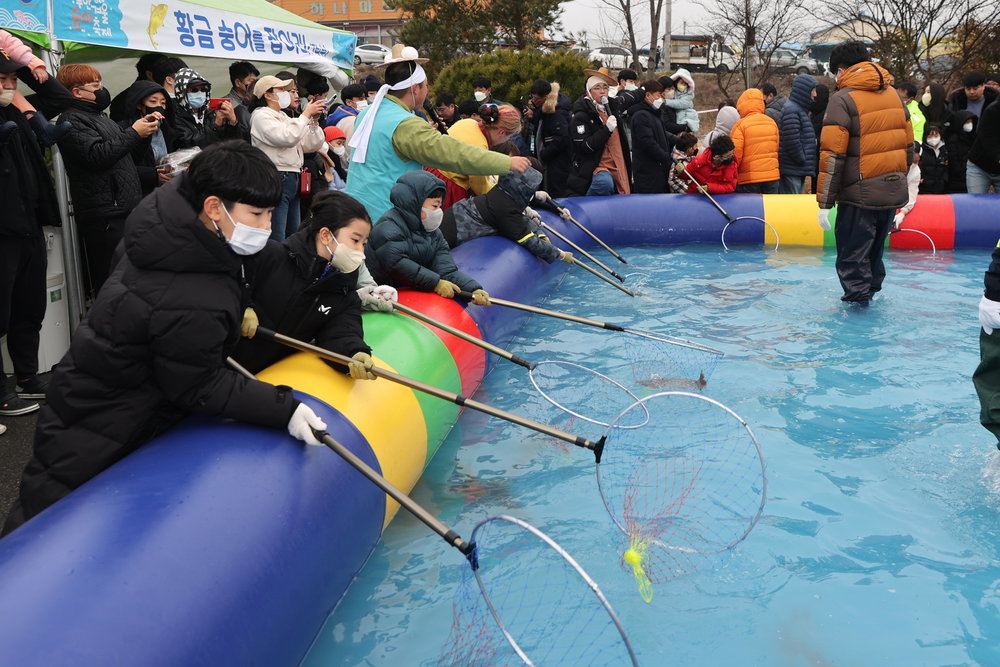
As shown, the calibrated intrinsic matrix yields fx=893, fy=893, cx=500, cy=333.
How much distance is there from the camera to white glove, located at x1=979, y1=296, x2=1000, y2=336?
3752 millimetres

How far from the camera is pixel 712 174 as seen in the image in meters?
11.0

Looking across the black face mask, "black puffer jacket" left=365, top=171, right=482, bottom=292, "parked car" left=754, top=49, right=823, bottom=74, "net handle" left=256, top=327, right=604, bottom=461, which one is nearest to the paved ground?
"net handle" left=256, top=327, right=604, bottom=461

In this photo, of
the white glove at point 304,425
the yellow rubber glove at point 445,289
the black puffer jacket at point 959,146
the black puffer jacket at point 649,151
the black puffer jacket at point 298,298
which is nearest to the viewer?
the white glove at point 304,425

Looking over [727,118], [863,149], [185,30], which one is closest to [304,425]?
[185,30]

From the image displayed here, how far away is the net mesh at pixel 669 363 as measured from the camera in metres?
5.79

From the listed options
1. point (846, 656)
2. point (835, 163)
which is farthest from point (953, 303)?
point (846, 656)

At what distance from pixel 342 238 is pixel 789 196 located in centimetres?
791

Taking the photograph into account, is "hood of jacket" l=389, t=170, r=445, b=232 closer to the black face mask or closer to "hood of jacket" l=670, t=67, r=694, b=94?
the black face mask

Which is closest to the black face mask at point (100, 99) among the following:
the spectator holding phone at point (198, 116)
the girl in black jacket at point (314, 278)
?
the spectator holding phone at point (198, 116)

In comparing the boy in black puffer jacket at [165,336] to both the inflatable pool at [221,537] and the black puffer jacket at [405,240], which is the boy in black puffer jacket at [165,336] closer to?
the inflatable pool at [221,537]

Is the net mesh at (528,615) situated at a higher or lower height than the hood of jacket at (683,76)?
lower

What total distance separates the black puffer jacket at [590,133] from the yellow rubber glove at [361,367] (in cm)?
738

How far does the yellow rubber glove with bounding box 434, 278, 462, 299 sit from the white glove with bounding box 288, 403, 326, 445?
2436 mm

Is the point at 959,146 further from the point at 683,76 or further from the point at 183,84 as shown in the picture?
the point at 183,84
